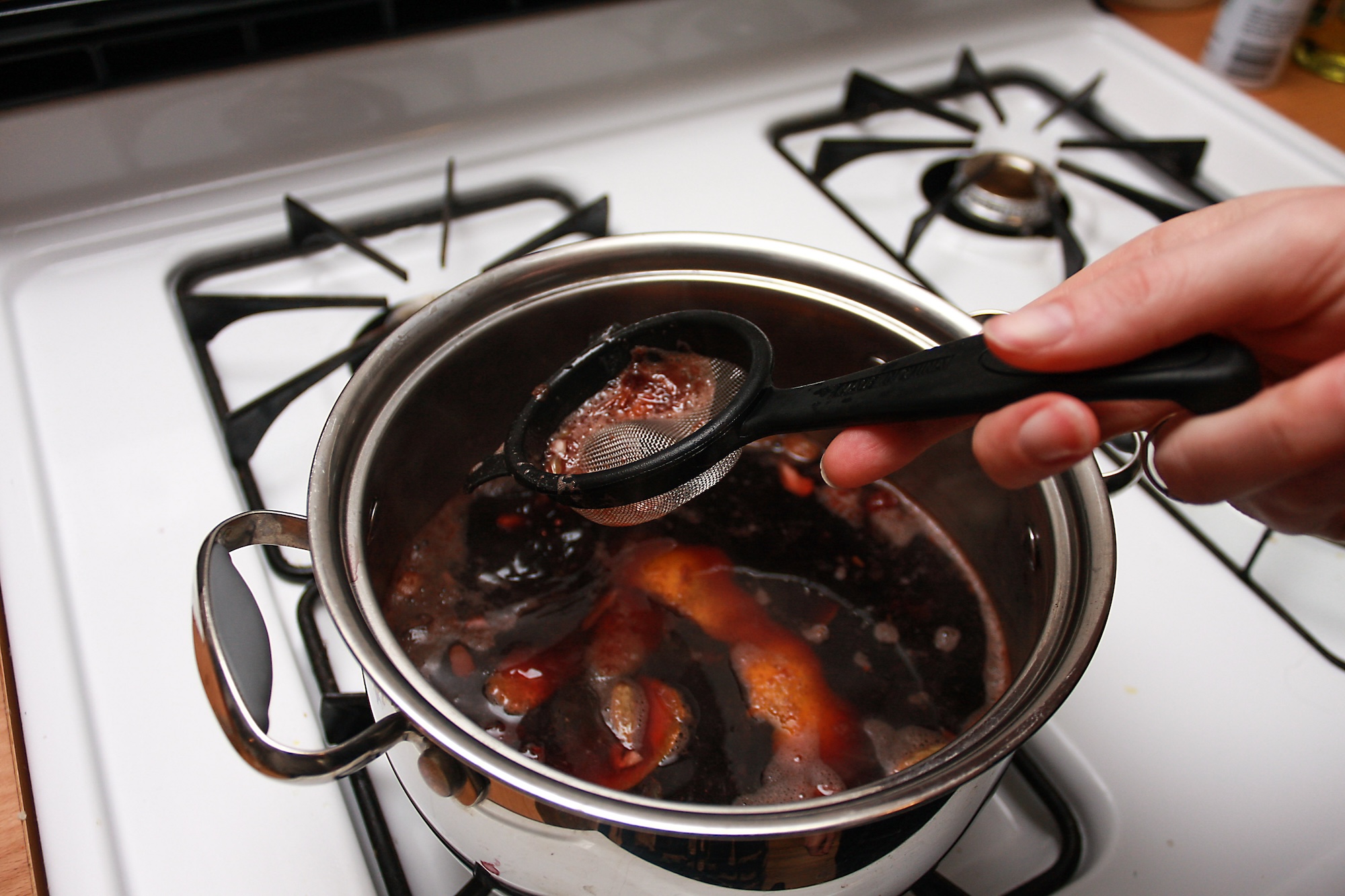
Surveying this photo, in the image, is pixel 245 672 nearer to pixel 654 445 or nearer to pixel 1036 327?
pixel 654 445

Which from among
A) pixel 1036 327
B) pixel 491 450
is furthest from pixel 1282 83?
pixel 491 450

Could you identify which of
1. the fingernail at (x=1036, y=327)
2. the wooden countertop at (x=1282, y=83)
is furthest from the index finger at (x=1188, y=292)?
the wooden countertop at (x=1282, y=83)

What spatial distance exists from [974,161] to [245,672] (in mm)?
1070

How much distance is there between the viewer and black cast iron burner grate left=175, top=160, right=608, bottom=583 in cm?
86

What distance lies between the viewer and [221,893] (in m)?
0.64

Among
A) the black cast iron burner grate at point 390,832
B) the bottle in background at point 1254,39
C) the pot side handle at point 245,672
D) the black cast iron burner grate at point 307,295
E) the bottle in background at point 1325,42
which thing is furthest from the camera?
the bottle in background at point 1325,42

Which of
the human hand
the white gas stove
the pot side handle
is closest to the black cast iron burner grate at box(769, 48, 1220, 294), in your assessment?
the white gas stove

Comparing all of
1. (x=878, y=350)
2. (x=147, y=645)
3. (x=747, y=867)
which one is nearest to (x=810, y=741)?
(x=747, y=867)

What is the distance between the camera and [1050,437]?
→ 52 centimetres

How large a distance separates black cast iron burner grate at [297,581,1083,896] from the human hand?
289 mm

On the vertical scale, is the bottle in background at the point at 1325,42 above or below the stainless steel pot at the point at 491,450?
above

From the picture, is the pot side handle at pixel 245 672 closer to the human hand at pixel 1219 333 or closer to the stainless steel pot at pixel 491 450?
the stainless steel pot at pixel 491 450

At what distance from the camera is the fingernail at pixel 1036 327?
1.69ft

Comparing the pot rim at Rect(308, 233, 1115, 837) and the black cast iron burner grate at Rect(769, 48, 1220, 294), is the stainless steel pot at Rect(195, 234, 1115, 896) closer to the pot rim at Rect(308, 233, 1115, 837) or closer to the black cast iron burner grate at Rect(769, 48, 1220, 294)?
the pot rim at Rect(308, 233, 1115, 837)
